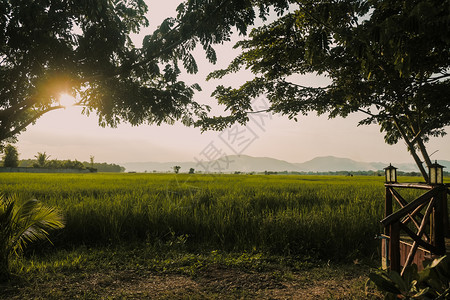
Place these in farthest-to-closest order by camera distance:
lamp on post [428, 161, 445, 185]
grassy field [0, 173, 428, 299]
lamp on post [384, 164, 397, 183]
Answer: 1. lamp on post [384, 164, 397, 183]
2. grassy field [0, 173, 428, 299]
3. lamp on post [428, 161, 445, 185]

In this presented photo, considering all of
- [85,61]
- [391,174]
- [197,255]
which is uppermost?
[85,61]

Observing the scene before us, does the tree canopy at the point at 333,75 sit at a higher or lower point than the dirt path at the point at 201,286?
higher

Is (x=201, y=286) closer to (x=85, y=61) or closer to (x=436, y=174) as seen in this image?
(x=436, y=174)

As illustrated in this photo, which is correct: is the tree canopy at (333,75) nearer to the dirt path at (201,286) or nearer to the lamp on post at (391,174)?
the lamp on post at (391,174)

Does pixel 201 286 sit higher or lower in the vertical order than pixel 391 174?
lower

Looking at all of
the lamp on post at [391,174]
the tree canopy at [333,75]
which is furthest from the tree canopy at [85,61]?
the lamp on post at [391,174]

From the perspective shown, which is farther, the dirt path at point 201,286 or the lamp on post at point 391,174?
the lamp on post at point 391,174

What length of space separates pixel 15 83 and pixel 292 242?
666 centimetres

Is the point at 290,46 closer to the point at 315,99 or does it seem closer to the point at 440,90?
the point at 315,99

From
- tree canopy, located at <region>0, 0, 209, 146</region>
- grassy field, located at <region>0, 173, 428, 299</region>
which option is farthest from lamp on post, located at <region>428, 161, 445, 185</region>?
tree canopy, located at <region>0, 0, 209, 146</region>

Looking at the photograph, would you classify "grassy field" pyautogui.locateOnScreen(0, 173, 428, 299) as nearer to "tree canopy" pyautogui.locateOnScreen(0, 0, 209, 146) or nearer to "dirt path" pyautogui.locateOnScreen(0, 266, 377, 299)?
"dirt path" pyautogui.locateOnScreen(0, 266, 377, 299)

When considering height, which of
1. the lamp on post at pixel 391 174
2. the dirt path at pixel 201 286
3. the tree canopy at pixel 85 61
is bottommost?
the dirt path at pixel 201 286

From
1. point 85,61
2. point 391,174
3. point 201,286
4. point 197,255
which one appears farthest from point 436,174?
point 85,61

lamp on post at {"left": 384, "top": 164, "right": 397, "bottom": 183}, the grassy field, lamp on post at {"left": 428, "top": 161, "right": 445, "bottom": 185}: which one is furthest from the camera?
lamp on post at {"left": 384, "top": 164, "right": 397, "bottom": 183}
